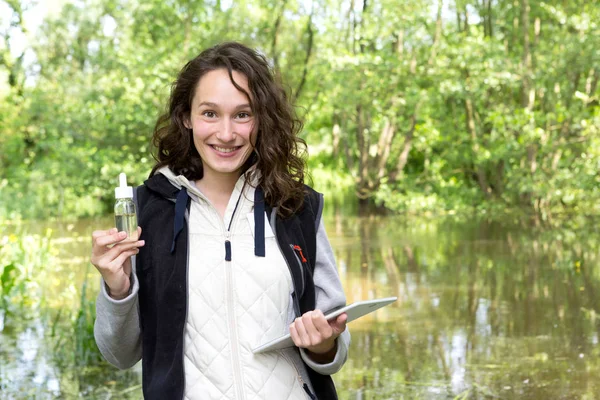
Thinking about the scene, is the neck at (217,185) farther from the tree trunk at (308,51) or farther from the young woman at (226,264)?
the tree trunk at (308,51)

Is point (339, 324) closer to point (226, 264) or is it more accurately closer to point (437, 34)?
point (226, 264)

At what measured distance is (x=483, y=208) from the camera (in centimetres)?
1595

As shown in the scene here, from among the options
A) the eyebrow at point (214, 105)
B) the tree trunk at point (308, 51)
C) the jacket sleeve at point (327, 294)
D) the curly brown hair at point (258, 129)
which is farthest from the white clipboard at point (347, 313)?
the tree trunk at point (308, 51)

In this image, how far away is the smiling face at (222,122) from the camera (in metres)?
2.21

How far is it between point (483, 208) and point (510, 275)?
251 inches

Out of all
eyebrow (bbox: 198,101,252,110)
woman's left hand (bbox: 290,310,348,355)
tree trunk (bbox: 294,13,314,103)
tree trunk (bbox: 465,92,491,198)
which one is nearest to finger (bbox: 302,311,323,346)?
woman's left hand (bbox: 290,310,348,355)

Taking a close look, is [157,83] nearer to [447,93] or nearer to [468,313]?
[447,93]

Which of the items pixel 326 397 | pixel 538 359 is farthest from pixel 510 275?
pixel 326 397

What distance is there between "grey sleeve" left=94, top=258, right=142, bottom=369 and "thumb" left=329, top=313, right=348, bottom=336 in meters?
0.48

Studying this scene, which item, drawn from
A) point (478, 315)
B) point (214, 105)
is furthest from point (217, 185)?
point (478, 315)

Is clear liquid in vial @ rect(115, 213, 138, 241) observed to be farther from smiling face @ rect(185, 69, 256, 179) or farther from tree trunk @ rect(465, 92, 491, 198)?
tree trunk @ rect(465, 92, 491, 198)

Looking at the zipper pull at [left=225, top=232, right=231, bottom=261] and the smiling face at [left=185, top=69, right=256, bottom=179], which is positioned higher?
the smiling face at [left=185, top=69, right=256, bottom=179]

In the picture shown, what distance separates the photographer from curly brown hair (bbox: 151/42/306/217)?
7.32ft

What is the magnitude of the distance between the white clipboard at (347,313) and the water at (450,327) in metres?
3.44
